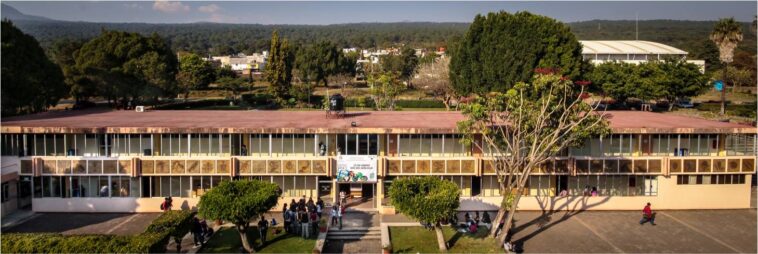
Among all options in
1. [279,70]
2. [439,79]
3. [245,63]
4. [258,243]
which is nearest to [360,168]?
[258,243]

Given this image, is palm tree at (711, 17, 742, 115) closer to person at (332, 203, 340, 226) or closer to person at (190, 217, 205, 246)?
person at (332, 203, 340, 226)

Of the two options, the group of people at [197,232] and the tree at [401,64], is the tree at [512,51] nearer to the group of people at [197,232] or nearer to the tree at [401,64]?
the group of people at [197,232]

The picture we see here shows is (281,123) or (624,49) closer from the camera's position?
(281,123)

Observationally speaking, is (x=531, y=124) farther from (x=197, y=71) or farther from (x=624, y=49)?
(x=624, y=49)

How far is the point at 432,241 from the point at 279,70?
67.2 m

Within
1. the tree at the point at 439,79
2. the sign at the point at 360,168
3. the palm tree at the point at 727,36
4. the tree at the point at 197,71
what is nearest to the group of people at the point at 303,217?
the sign at the point at 360,168

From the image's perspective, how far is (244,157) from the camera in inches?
1215

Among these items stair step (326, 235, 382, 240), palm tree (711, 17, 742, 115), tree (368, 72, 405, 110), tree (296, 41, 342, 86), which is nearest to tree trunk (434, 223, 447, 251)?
stair step (326, 235, 382, 240)

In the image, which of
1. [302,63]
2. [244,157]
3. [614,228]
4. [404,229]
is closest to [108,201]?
[244,157]

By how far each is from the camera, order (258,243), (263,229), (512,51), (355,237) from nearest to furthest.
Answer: (263,229) < (258,243) < (355,237) < (512,51)

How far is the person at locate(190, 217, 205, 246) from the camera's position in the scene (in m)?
25.6

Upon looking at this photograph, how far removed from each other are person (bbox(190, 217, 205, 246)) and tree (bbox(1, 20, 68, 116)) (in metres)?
28.6

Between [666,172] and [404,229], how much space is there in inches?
538

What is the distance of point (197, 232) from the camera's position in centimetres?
Result: 2559
